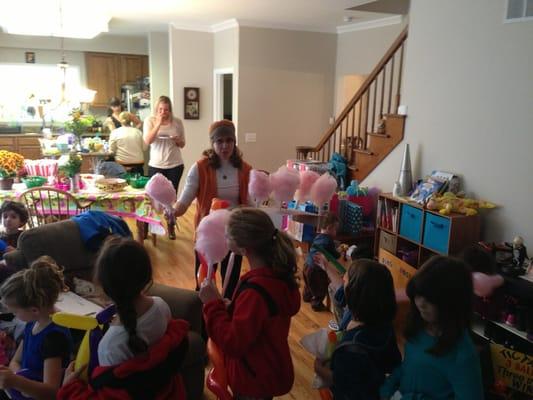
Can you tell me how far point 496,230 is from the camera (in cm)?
308

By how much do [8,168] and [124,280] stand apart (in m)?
2.94

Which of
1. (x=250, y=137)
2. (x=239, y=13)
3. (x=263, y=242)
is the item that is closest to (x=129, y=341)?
(x=263, y=242)

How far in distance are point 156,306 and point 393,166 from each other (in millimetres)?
3129

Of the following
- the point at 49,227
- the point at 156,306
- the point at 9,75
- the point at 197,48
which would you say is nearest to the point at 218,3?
the point at 197,48

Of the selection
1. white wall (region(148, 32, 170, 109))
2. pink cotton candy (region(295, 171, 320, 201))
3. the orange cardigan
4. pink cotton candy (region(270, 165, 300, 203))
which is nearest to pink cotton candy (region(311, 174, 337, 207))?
pink cotton candy (region(295, 171, 320, 201))

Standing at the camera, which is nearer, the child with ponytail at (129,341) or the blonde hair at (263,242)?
the child with ponytail at (129,341)

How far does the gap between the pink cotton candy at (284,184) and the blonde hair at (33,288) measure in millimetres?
1081

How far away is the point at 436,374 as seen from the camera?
1226 millimetres

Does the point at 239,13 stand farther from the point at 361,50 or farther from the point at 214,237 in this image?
the point at 214,237

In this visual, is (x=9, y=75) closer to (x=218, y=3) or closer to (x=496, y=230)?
(x=218, y=3)

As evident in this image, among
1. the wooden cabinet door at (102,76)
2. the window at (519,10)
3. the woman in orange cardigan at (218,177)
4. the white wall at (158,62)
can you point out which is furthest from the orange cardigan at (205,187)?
the wooden cabinet door at (102,76)

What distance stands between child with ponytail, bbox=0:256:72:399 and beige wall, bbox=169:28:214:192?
4757 mm

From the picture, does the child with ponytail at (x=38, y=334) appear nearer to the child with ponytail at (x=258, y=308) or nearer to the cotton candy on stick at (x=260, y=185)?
the child with ponytail at (x=258, y=308)

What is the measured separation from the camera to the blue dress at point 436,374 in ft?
3.84
